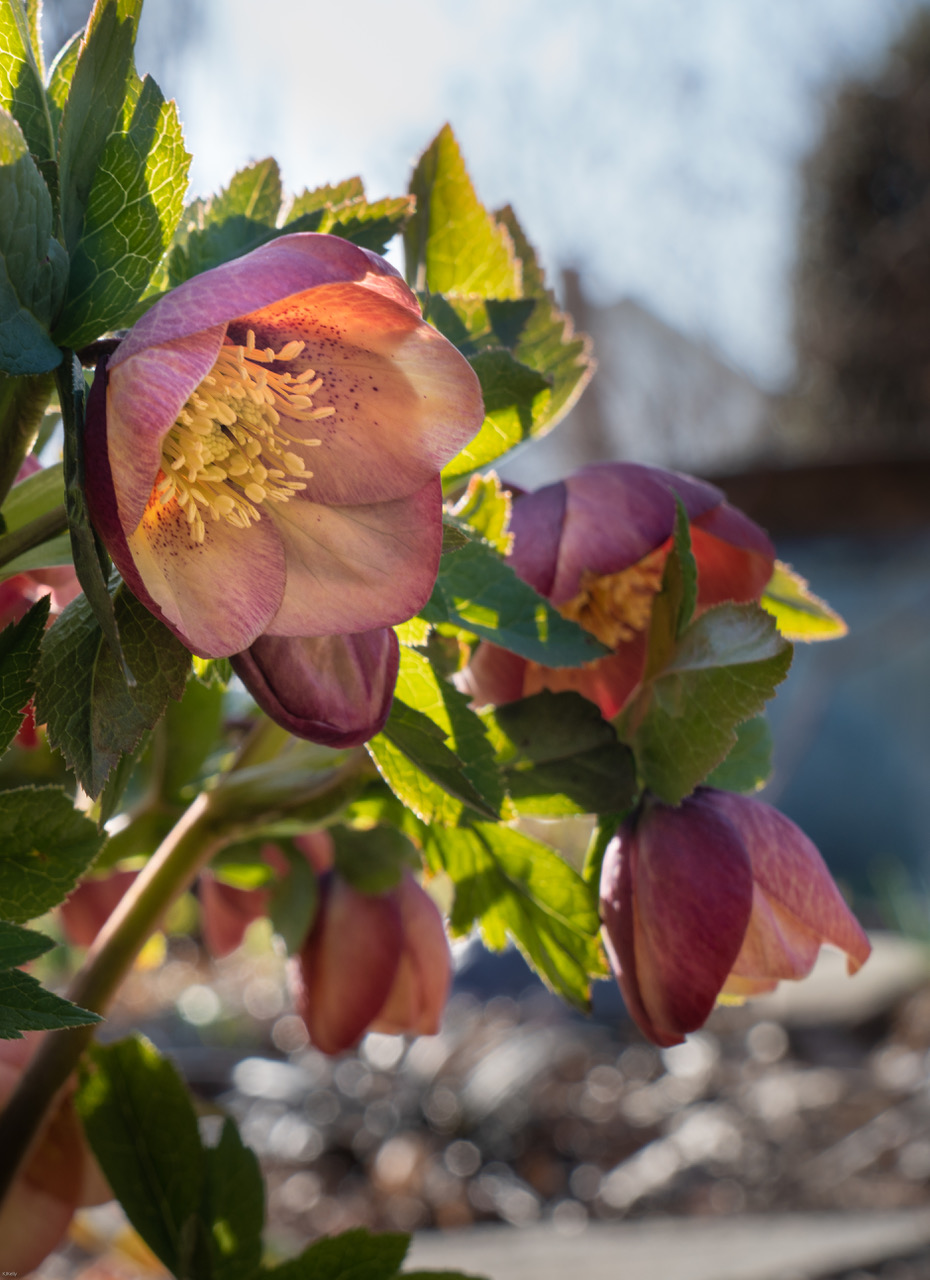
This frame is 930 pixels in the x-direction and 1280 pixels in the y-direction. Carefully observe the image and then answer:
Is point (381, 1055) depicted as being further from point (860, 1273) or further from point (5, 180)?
point (5, 180)

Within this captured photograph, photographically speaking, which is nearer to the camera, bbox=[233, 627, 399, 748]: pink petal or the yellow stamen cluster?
bbox=[233, 627, 399, 748]: pink petal

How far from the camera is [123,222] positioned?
23 cm

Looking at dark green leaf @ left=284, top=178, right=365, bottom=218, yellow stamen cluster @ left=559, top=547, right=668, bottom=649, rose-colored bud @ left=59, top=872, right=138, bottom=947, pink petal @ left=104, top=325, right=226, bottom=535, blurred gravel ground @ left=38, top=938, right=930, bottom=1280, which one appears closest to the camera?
pink petal @ left=104, top=325, right=226, bottom=535

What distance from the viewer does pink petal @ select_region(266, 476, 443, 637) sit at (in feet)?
0.74

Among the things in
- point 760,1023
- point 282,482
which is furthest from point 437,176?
point 760,1023

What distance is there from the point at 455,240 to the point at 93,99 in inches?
5.6

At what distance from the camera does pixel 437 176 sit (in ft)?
1.16

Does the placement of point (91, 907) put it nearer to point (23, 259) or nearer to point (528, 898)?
point (528, 898)

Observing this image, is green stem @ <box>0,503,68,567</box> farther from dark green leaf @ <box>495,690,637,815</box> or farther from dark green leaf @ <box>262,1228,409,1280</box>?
dark green leaf @ <box>262,1228,409,1280</box>

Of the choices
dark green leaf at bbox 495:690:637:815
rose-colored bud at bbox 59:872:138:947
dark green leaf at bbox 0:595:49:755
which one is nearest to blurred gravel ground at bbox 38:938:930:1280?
rose-colored bud at bbox 59:872:138:947

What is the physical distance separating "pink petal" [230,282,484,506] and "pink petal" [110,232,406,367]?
2cm

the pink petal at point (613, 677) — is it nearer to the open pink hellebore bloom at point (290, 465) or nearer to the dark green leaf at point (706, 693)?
the dark green leaf at point (706, 693)

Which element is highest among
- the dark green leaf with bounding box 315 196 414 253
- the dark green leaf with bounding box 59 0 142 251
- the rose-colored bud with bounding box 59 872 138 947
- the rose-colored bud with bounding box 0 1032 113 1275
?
the dark green leaf with bounding box 59 0 142 251

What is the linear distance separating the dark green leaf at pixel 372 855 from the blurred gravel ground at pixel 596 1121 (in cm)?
68
